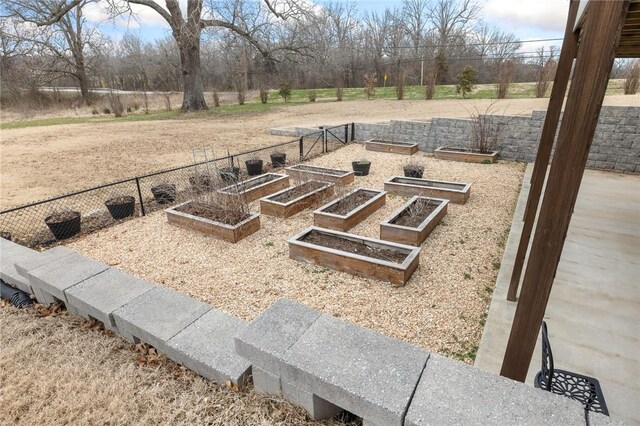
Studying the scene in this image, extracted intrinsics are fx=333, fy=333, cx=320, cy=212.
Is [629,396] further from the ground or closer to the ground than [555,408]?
closer to the ground

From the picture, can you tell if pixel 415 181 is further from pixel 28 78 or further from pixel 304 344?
pixel 28 78

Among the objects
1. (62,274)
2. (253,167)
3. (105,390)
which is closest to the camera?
(105,390)

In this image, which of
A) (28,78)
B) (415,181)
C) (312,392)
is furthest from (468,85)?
(28,78)

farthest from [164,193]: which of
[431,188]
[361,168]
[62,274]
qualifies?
[431,188]

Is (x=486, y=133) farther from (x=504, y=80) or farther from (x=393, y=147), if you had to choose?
(x=504, y=80)

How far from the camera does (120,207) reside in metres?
5.15

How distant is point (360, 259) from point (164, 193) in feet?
13.0

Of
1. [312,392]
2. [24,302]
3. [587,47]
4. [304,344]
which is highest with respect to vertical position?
[587,47]

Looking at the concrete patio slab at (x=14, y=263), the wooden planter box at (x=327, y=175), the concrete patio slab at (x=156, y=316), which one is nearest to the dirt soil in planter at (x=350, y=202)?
the wooden planter box at (x=327, y=175)

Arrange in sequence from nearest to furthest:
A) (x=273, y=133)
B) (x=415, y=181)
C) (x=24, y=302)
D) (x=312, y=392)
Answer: (x=312, y=392) < (x=24, y=302) < (x=415, y=181) < (x=273, y=133)

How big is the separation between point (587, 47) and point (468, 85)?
15877 mm

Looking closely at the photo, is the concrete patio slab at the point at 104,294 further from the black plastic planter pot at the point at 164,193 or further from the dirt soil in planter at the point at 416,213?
the black plastic planter pot at the point at 164,193

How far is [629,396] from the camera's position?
1.97 metres

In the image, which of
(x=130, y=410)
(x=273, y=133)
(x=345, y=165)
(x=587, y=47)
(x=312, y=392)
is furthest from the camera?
(x=273, y=133)
